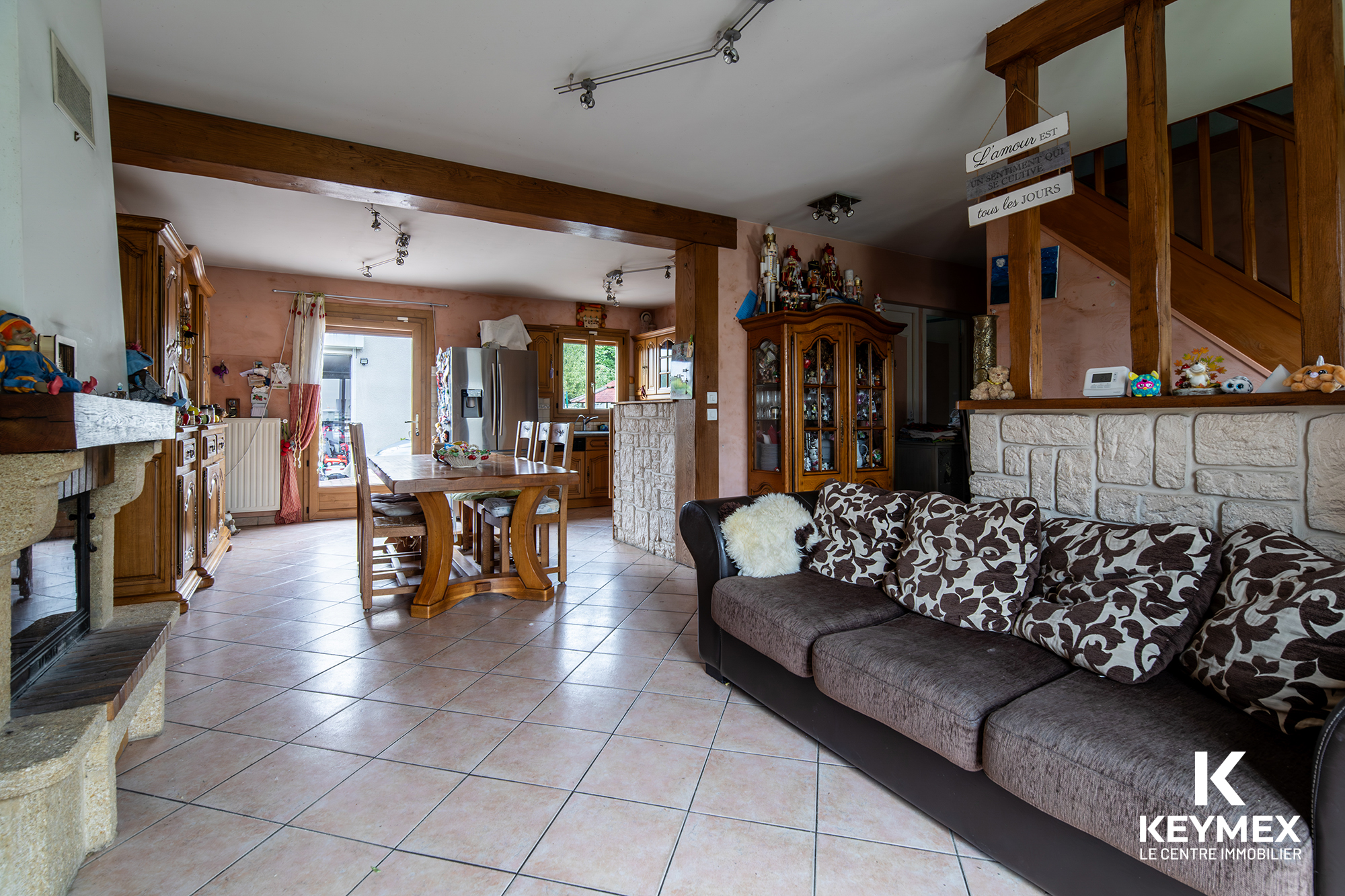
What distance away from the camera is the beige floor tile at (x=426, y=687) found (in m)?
2.31

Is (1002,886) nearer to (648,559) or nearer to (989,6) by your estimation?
(989,6)

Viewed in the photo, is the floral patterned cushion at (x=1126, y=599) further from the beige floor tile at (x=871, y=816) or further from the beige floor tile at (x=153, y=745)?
the beige floor tile at (x=153, y=745)

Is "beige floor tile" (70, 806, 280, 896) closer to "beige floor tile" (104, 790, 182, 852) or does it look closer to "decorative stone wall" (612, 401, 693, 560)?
"beige floor tile" (104, 790, 182, 852)

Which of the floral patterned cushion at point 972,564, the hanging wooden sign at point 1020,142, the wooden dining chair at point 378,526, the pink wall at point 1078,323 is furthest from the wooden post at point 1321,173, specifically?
the wooden dining chair at point 378,526

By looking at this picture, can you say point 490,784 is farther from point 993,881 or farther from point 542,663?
point 993,881

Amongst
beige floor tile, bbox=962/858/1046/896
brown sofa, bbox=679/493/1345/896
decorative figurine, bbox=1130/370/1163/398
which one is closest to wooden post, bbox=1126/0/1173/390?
decorative figurine, bbox=1130/370/1163/398

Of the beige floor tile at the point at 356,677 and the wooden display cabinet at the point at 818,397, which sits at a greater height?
the wooden display cabinet at the point at 818,397

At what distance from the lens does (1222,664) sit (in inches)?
51.6

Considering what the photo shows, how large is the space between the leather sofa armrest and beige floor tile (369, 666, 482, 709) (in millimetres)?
2292

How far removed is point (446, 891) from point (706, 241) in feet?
12.8

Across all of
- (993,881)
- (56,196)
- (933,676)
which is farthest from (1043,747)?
(56,196)

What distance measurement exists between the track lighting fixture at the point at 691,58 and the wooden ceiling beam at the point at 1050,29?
0.95 m

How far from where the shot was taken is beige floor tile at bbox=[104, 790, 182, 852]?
1586 mm

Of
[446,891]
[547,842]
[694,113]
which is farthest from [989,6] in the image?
[446,891]
